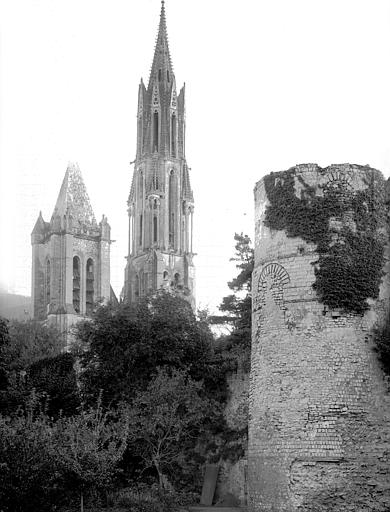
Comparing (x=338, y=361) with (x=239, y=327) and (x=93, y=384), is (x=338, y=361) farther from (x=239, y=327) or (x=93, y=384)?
(x=239, y=327)

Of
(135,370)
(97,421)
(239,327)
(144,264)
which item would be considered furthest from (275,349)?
(144,264)

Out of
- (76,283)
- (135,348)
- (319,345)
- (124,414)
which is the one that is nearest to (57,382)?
(135,348)

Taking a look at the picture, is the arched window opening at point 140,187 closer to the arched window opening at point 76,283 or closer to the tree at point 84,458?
the arched window opening at point 76,283

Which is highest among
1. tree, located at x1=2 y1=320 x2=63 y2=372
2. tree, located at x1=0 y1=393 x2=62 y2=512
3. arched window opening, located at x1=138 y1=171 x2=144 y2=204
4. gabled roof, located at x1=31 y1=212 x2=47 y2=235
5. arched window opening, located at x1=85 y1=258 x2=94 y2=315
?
arched window opening, located at x1=138 y1=171 x2=144 y2=204

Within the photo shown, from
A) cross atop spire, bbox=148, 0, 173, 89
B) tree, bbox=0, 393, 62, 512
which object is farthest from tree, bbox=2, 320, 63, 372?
cross atop spire, bbox=148, 0, 173, 89

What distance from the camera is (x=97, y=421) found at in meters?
27.7

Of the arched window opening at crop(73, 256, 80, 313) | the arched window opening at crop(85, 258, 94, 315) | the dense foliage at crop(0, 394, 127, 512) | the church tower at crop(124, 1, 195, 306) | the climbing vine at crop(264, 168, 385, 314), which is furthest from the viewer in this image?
the church tower at crop(124, 1, 195, 306)

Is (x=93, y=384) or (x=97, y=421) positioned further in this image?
(x=93, y=384)

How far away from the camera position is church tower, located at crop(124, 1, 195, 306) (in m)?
127

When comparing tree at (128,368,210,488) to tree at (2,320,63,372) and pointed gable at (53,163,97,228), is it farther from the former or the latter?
pointed gable at (53,163,97,228)

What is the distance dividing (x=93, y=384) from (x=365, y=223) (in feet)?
51.2

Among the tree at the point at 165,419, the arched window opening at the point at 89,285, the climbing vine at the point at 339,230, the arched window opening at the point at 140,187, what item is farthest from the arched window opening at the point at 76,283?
the climbing vine at the point at 339,230

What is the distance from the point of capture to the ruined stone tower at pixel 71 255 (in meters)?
118

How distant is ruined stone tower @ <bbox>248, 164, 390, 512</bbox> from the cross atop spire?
109581 mm
